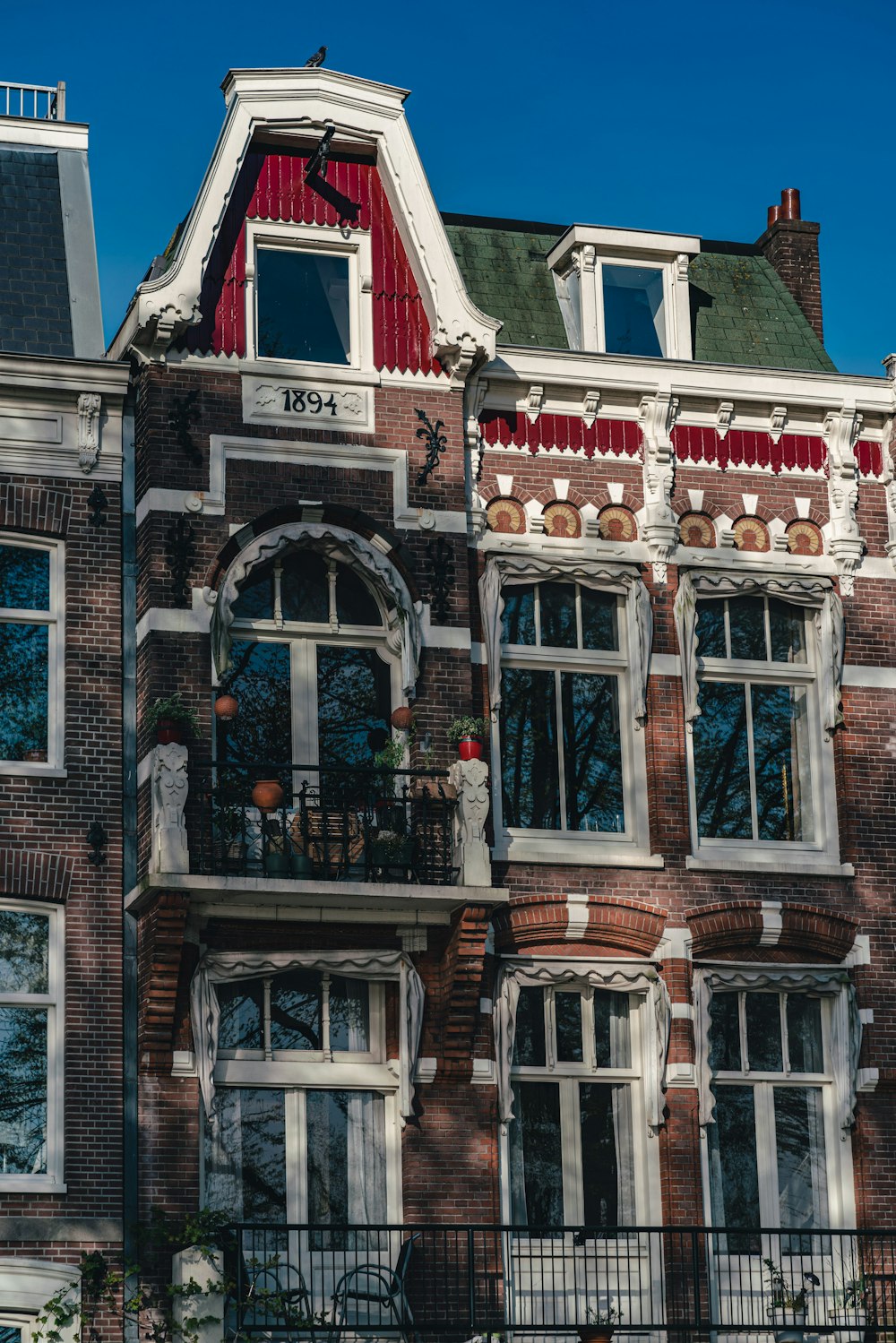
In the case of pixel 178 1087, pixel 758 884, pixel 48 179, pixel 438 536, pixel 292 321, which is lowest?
pixel 178 1087

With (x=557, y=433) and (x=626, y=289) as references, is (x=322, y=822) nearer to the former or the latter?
(x=557, y=433)

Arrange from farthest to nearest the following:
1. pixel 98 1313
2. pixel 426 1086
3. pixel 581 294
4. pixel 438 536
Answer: pixel 581 294 → pixel 438 536 → pixel 426 1086 → pixel 98 1313

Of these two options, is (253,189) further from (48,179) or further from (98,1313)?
(98,1313)

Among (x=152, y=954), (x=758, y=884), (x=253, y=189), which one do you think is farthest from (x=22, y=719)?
(x=758, y=884)

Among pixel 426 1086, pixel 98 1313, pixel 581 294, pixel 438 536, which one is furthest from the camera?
pixel 581 294

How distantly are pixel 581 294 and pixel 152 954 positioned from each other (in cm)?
857

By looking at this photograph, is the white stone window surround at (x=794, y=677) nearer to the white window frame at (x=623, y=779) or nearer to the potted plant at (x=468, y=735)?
the white window frame at (x=623, y=779)

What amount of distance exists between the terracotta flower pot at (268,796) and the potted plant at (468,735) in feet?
5.67

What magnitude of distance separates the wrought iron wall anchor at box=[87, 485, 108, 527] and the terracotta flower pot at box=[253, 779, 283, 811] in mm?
2961

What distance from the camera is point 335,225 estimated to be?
23.8 meters

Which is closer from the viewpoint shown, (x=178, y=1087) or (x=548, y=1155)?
(x=178, y=1087)

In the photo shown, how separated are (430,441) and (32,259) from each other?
4.27 meters

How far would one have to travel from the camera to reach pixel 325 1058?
2178 centimetres

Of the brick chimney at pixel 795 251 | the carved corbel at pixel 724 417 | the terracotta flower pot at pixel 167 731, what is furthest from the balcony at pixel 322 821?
the brick chimney at pixel 795 251
